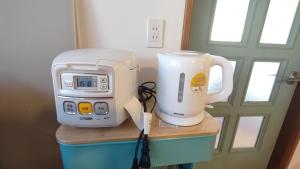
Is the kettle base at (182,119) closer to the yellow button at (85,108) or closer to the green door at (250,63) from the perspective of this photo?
the yellow button at (85,108)

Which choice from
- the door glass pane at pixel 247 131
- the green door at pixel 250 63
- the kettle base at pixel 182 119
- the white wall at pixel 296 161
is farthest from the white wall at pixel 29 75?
the white wall at pixel 296 161

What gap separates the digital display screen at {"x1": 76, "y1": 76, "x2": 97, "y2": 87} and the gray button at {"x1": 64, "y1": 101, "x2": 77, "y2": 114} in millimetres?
63

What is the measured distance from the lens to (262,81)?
3.68 feet

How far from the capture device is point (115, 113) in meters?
0.54

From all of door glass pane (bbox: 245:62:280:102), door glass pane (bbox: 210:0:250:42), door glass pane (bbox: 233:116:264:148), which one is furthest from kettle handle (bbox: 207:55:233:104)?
door glass pane (bbox: 233:116:264:148)

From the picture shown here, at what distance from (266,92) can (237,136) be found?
37 centimetres

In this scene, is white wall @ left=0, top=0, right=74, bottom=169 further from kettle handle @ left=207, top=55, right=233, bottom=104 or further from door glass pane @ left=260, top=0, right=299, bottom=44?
door glass pane @ left=260, top=0, right=299, bottom=44

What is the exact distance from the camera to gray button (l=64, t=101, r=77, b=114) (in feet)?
1.71

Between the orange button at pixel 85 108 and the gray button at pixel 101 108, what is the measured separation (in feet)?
0.06

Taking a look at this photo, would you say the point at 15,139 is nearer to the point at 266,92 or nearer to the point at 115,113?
the point at 115,113

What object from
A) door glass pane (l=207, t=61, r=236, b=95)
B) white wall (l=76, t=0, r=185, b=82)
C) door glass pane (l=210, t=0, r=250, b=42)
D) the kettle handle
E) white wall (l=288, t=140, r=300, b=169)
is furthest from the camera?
white wall (l=288, t=140, r=300, b=169)

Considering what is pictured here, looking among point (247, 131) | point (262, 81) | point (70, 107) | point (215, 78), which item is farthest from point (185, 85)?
point (247, 131)

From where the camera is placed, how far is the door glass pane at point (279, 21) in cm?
96

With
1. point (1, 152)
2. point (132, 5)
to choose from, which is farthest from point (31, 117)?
point (132, 5)
